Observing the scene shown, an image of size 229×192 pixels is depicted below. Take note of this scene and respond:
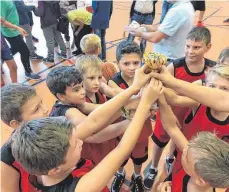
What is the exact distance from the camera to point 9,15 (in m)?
3.88

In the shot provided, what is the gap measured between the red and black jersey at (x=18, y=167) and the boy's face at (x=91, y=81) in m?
0.77

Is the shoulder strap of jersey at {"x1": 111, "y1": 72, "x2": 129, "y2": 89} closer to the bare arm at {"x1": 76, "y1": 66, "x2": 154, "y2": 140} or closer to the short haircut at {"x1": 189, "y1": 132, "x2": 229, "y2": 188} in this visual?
the bare arm at {"x1": 76, "y1": 66, "x2": 154, "y2": 140}

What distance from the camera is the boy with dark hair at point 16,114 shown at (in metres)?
1.33

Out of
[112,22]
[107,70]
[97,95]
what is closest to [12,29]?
[107,70]

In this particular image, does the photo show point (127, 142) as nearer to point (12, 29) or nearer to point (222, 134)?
point (222, 134)

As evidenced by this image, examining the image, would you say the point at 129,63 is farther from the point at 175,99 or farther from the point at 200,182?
the point at 200,182

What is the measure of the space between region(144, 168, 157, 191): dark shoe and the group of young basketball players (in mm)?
533

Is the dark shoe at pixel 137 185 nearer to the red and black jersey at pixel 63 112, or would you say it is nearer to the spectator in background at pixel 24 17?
the red and black jersey at pixel 63 112

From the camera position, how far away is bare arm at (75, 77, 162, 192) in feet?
3.55

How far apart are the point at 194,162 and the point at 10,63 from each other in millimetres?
3566

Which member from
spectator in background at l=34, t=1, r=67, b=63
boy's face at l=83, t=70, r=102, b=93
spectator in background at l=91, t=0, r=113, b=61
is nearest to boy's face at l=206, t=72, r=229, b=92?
boy's face at l=83, t=70, r=102, b=93

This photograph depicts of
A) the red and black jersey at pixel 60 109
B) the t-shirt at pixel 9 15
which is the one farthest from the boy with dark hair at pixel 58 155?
the t-shirt at pixel 9 15

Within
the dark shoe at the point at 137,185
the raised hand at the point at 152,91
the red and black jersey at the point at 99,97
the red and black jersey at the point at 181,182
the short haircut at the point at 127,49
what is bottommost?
the dark shoe at the point at 137,185

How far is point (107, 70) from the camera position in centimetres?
254
